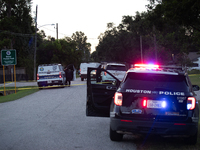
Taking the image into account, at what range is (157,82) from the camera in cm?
605

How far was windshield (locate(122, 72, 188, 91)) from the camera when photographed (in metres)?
5.96

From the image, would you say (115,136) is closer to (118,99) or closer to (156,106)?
(118,99)

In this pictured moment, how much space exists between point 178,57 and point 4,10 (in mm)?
35517

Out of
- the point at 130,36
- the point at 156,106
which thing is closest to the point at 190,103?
the point at 156,106

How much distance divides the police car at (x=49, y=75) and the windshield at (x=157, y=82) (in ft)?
60.7

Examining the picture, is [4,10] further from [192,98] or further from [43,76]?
[192,98]

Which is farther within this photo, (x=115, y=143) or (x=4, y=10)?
(x=4, y=10)

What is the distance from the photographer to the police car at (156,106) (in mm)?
5820

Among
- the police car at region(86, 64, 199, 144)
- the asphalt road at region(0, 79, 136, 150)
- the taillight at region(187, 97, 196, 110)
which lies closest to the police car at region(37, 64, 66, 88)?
the asphalt road at region(0, 79, 136, 150)

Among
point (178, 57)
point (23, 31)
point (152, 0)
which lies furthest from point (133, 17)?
point (152, 0)

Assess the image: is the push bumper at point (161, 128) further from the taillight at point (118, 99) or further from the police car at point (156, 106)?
the taillight at point (118, 99)

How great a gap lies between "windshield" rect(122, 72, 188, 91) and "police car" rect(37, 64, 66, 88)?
18500 mm

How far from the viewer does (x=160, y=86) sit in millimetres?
5984

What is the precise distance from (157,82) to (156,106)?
0.50 meters
